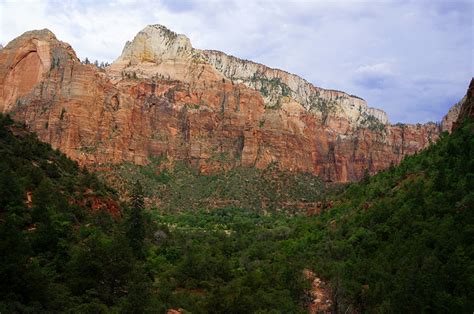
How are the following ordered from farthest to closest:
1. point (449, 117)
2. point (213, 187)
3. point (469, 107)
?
point (449, 117), point (213, 187), point (469, 107)

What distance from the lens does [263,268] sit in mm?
50062

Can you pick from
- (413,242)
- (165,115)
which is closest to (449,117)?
(165,115)

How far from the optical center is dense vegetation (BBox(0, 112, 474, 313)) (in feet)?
92.5

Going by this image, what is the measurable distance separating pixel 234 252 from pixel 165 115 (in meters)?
76.0

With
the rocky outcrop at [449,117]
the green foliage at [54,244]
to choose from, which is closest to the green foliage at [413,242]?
the green foliage at [54,244]

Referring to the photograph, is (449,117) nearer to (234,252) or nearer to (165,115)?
(165,115)

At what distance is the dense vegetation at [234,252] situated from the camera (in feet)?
92.5

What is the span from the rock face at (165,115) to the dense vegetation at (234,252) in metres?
58.8

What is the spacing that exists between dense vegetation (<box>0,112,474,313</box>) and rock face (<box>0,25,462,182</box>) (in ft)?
193

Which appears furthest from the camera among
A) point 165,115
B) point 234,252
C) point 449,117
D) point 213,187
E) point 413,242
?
point 449,117

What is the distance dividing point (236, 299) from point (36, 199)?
16.1 meters

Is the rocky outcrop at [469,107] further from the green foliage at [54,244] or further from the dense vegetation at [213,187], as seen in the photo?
the dense vegetation at [213,187]

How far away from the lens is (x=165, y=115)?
134250 mm

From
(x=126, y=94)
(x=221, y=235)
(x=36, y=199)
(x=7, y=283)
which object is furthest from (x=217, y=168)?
(x=7, y=283)
